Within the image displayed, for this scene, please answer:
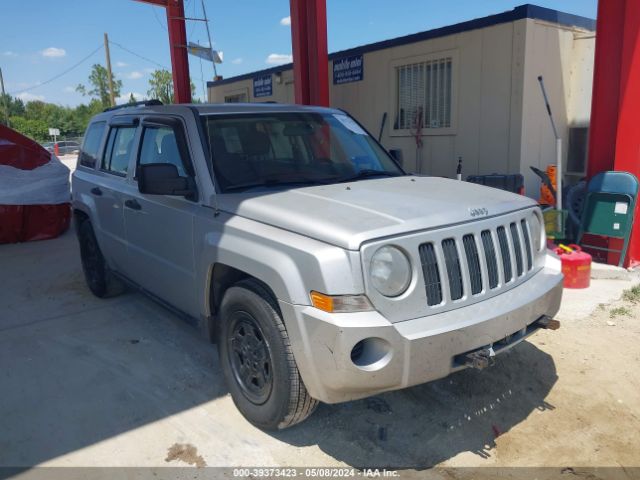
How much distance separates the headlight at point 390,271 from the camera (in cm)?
254

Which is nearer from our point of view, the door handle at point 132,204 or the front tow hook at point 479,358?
the front tow hook at point 479,358

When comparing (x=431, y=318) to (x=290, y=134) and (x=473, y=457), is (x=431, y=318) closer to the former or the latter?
(x=473, y=457)

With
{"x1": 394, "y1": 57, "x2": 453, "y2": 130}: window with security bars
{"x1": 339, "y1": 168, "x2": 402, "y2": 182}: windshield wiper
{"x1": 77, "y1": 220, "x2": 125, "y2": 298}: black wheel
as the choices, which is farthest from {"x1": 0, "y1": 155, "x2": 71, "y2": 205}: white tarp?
{"x1": 339, "y1": 168, "x2": 402, "y2": 182}: windshield wiper

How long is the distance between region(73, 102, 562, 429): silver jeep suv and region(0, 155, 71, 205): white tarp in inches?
213

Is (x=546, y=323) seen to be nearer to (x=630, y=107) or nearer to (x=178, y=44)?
(x=630, y=107)

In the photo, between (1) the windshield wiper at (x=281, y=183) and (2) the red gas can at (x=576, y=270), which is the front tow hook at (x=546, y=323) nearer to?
(1) the windshield wiper at (x=281, y=183)

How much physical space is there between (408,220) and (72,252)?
22.7ft

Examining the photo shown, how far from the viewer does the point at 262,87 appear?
13.5 metres

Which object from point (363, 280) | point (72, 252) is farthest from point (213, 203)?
point (72, 252)

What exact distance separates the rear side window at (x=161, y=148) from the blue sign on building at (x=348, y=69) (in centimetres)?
692

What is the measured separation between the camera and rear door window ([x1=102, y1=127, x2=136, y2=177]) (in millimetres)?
4523

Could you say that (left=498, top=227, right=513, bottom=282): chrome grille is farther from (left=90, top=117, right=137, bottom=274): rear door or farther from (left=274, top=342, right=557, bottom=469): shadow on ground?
(left=90, top=117, right=137, bottom=274): rear door

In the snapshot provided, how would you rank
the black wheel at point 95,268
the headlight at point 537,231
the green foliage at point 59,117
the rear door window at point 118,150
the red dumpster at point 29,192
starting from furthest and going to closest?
the green foliage at point 59,117 → the red dumpster at point 29,192 → the black wheel at point 95,268 → the rear door window at point 118,150 → the headlight at point 537,231

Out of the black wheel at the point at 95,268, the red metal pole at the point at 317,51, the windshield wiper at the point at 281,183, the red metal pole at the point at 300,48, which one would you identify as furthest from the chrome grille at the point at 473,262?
the red metal pole at the point at 300,48
